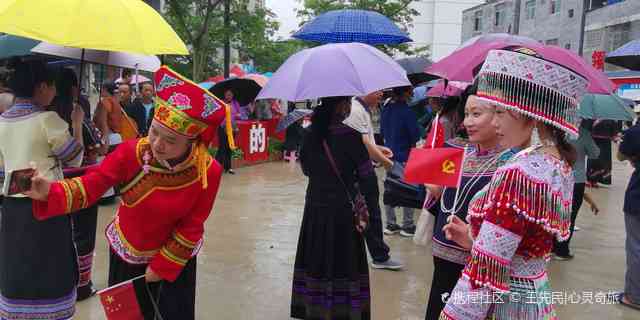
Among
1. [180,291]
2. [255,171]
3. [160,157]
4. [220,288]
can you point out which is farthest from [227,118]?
[255,171]

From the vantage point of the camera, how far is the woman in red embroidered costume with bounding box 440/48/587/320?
1.74 meters

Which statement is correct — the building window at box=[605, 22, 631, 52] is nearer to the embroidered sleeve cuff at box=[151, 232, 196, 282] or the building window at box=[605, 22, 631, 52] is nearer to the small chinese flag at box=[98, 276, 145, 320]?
the embroidered sleeve cuff at box=[151, 232, 196, 282]

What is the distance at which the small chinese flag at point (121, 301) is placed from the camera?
244 centimetres

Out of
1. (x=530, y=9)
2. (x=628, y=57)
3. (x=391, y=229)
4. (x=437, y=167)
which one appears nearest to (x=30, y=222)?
(x=437, y=167)

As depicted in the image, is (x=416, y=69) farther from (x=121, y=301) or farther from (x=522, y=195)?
(x=522, y=195)

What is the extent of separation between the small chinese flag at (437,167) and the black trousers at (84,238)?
277 centimetres

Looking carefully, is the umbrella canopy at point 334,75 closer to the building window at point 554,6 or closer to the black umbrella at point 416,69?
the black umbrella at point 416,69

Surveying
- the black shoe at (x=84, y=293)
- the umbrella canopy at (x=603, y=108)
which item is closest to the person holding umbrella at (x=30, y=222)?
the black shoe at (x=84, y=293)

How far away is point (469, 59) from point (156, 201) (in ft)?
7.37

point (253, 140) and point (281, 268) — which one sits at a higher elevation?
point (253, 140)

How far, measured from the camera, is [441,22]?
52.1 meters

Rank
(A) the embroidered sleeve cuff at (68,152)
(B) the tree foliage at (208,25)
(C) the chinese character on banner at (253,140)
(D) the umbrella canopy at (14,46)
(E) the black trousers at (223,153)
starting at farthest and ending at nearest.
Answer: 1. (B) the tree foliage at (208,25)
2. (C) the chinese character on banner at (253,140)
3. (E) the black trousers at (223,153)
4. (D) the umbrella canopy at (14,46)
5. (A) the embroidered sleeve cuff at (68,152)

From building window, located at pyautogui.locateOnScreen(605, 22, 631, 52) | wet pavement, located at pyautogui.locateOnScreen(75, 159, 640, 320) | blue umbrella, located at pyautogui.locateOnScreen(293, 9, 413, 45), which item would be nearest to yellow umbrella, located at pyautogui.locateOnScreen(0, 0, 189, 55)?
wet pavement, located at pyautogui.locateOnScreen(75, 159, 640, 320)

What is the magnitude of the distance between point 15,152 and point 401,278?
11.1 ft
